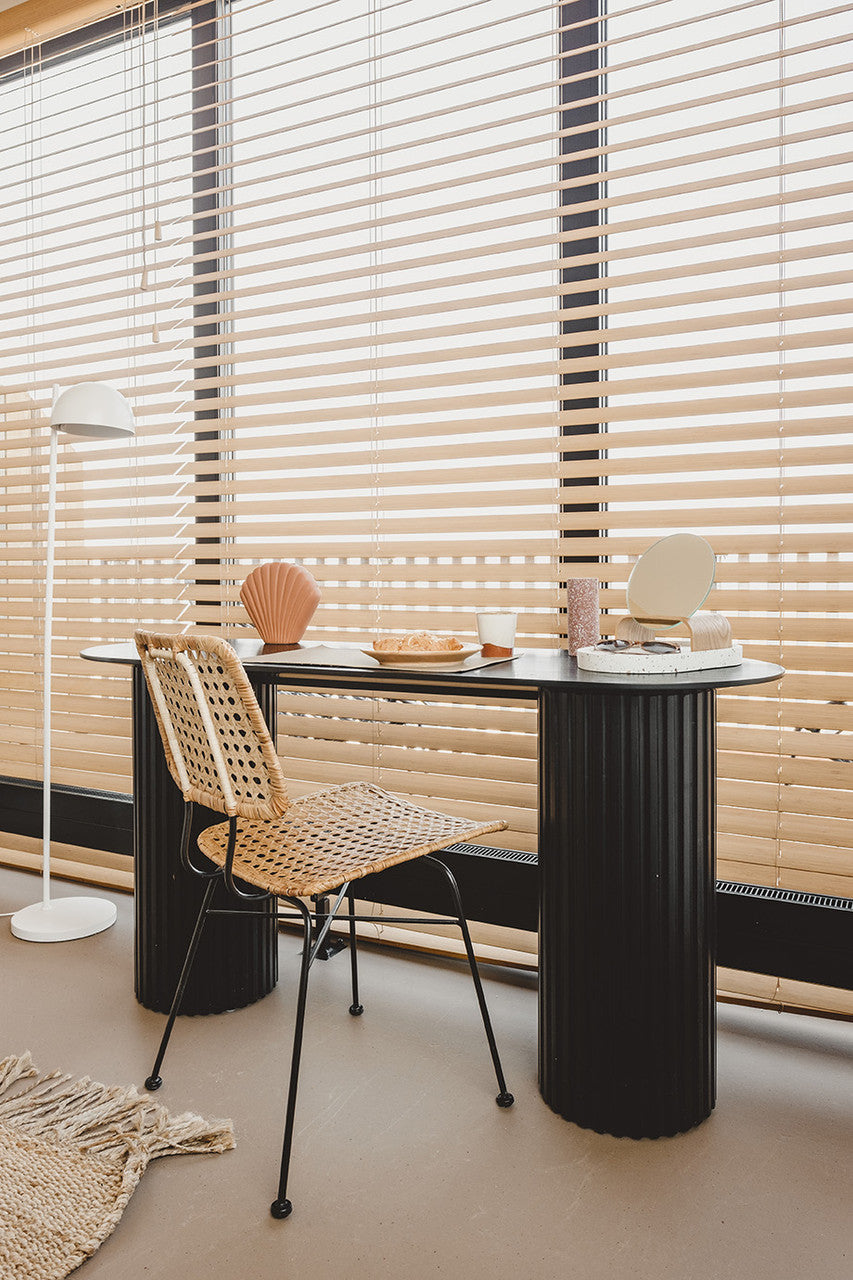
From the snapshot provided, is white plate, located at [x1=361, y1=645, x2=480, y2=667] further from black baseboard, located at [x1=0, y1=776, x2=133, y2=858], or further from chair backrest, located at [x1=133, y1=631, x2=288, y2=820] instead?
black baseboard, located at [x1=0, y1=776, x2=133, y2=858]

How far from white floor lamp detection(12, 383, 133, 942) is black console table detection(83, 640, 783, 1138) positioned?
4.10 ft

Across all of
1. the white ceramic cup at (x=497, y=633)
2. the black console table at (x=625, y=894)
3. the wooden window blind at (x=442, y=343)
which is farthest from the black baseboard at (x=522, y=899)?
the white ceramic cup at (x=497, y=633)

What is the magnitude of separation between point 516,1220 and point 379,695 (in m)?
1.32

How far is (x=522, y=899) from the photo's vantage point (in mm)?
2121

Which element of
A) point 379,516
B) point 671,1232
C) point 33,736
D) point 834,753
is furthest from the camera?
point 33,736

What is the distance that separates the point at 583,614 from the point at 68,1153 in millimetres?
1323

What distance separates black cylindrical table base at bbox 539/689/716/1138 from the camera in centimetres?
151

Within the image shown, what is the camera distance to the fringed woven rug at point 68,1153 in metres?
1.27

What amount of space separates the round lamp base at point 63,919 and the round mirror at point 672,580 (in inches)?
68.3

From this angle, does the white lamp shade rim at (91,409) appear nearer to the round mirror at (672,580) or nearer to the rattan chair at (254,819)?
the rattan chair at (254,819)

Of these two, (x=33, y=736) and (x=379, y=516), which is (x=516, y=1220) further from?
(x=33, y=736)

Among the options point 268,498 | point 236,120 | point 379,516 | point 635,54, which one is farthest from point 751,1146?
point 236,120

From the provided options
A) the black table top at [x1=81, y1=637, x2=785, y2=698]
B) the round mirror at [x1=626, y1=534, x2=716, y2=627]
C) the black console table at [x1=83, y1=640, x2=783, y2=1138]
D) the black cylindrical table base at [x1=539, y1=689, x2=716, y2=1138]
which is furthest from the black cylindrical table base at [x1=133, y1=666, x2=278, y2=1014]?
the round mirror at [x1=626, y1=534, x2=716, y2=627]

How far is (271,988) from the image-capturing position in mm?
2100
